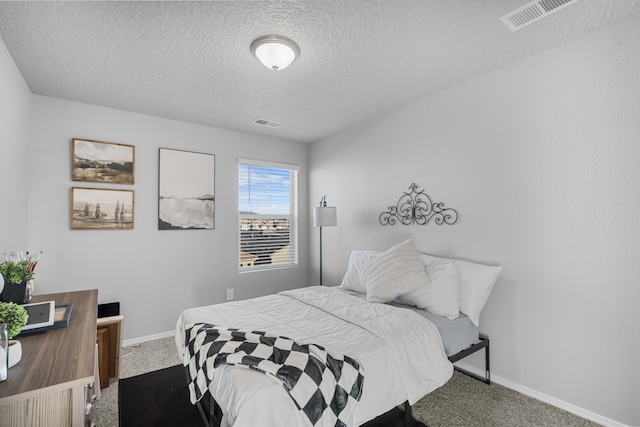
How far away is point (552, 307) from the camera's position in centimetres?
223

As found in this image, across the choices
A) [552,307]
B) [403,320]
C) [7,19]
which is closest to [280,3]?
[7,19]

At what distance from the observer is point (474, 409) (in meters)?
2.16

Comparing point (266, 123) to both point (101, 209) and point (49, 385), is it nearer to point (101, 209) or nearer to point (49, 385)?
point (101, 209)

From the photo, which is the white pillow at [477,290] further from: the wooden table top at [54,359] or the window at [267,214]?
the window at [267,214]

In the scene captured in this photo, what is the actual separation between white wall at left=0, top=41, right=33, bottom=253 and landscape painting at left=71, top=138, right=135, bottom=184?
0.37 m

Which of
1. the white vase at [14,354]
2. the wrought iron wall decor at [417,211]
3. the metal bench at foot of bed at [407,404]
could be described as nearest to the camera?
the white vase at [14,354]

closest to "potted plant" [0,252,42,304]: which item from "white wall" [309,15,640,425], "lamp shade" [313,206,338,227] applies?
"lamp shade" [313,206,338,227]

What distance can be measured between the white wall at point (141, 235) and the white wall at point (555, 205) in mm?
2414

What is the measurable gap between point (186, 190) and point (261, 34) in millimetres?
2271

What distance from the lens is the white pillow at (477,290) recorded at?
239cm

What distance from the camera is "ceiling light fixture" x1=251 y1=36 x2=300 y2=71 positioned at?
2029mm

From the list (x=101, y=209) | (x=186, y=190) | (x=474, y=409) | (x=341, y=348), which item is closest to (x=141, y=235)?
(x=101, y=209)

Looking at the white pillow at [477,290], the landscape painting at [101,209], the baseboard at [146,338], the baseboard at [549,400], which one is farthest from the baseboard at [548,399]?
the landscape painting at [101,209]

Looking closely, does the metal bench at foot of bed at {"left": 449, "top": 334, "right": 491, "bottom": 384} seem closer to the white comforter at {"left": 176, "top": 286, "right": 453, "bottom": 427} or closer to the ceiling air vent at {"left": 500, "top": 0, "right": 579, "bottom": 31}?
the white comforter at {"left": 176, "top": 286, "right": 453, "bottom": 427}
